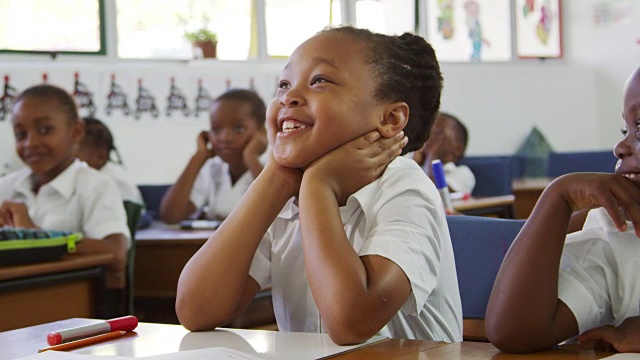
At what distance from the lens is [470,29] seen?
25.0ft

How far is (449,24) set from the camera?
746cm

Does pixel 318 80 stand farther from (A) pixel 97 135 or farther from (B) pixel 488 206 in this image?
(A) pixel 97 135

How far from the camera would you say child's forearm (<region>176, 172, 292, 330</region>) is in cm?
140

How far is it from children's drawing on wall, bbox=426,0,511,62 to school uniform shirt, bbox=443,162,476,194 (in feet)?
6.82

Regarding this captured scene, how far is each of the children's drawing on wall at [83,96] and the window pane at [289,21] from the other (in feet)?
4.62

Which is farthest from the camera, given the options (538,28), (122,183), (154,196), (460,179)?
(538,28)

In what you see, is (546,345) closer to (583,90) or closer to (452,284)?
(452,284)

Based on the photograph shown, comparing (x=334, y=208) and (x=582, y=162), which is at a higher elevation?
(x=334, y=208)

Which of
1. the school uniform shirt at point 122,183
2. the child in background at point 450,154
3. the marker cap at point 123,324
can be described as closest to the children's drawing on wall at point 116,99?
the school uniform shirt at point 122,183

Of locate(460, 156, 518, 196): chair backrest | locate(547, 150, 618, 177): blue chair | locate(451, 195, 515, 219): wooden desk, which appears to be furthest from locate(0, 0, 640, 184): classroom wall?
locate(451, 195, 515, 219): wooden desk

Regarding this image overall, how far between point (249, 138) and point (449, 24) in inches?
141

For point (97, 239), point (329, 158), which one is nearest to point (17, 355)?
point (329, 158)

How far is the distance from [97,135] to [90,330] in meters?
3.88

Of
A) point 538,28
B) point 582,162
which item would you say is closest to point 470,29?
point 538,28
